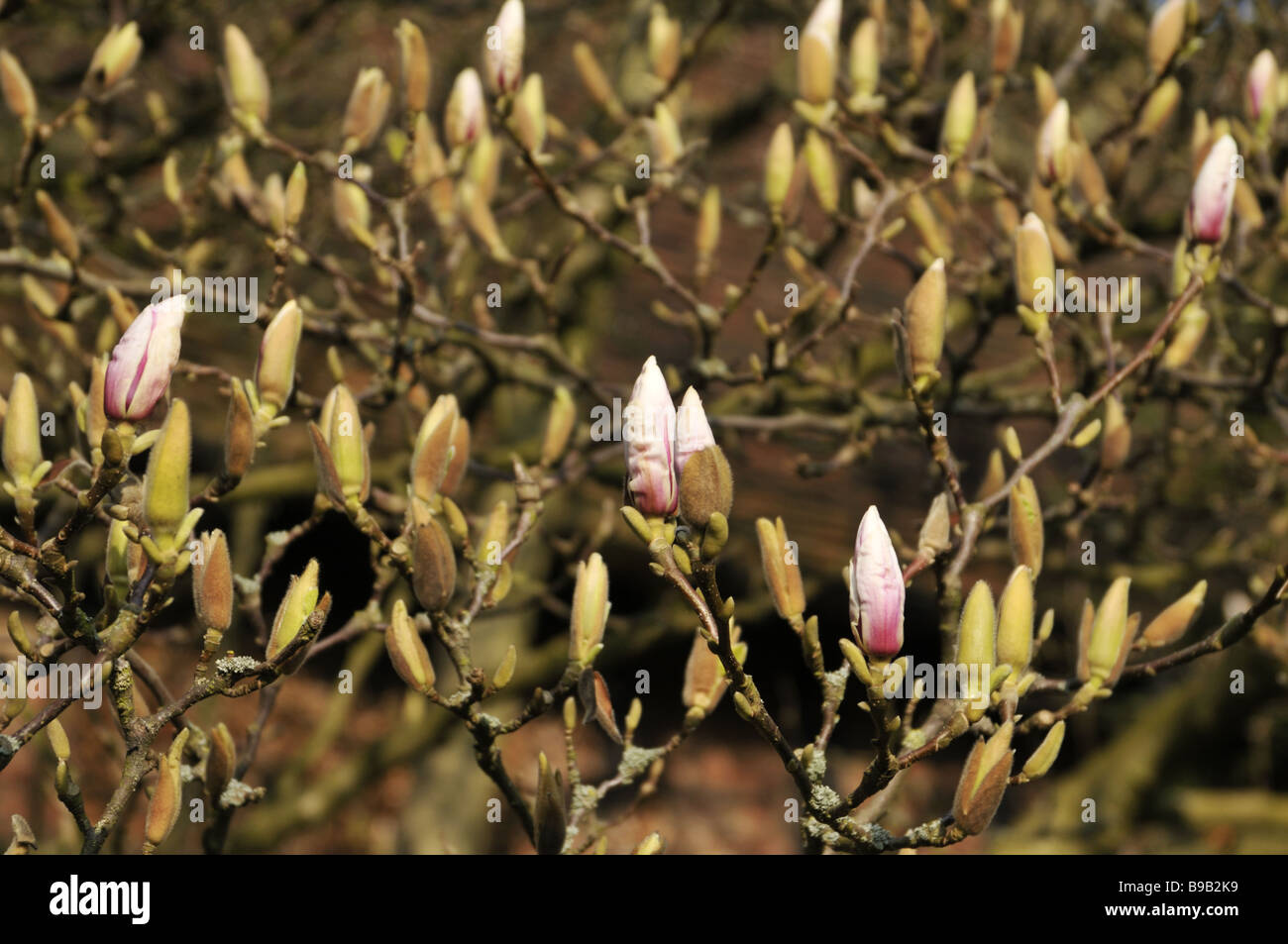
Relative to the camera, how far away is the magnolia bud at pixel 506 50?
2.27 m

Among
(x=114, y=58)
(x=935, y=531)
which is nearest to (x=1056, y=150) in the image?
(x=935, y=531)

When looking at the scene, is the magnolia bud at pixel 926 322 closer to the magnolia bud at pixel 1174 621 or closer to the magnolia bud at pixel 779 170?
the magnolia bud at pixel 1174 621

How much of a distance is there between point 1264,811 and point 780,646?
2.99m

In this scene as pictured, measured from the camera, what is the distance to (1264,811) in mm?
4242

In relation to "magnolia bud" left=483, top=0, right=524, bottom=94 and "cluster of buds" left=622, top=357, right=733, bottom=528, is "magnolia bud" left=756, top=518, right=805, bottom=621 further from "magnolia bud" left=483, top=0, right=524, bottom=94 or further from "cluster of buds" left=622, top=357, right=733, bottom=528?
"magnolia bud" left=483, top=0, right=524, bottom=94

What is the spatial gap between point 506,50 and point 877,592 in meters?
1.48

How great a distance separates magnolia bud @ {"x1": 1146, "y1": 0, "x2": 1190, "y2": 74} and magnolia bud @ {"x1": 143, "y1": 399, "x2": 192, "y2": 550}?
87.8 inches

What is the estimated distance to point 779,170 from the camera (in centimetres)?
237

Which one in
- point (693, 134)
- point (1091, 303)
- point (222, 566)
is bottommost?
point (222, 566)

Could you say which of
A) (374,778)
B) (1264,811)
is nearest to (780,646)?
(1264,811)

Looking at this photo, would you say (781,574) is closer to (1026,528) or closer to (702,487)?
(702,487)

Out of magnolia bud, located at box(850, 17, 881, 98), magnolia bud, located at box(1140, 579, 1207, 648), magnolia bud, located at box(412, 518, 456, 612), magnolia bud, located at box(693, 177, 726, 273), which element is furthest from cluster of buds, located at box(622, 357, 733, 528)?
magnolia bud, located at box(850, 17, 881, 98)

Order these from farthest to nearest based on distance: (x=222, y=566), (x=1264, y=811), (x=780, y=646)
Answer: (x=780, y=646) < (x=1264, y=811) < (x=222, y=566)
